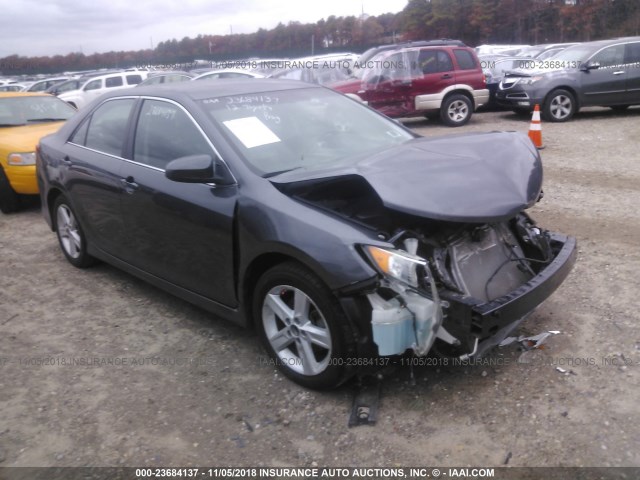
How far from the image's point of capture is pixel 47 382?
3467mm

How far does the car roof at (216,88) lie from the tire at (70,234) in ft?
4.20

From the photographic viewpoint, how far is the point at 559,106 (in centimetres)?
1227

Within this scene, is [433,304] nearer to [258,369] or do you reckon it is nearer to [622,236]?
[258,369]

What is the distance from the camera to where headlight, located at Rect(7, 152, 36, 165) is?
6977 mm

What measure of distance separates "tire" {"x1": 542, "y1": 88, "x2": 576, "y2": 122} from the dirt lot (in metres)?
8.36

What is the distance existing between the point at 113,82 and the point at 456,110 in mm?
12458

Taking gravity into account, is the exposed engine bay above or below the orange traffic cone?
below

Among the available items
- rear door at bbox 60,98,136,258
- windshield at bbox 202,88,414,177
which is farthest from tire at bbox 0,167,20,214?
windshield at bbox 202,88,414,177

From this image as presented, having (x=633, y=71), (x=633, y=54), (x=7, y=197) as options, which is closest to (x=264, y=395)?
(x=7, y=197)

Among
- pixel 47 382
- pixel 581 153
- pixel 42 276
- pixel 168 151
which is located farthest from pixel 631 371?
pixel 581 153

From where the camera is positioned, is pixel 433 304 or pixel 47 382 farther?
pixel 47 382

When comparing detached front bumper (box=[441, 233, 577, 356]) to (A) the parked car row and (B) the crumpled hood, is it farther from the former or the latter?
(B) the crumpled hood

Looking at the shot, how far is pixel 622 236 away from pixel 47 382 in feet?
16.0

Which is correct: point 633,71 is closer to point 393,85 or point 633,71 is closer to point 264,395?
point 393,85
